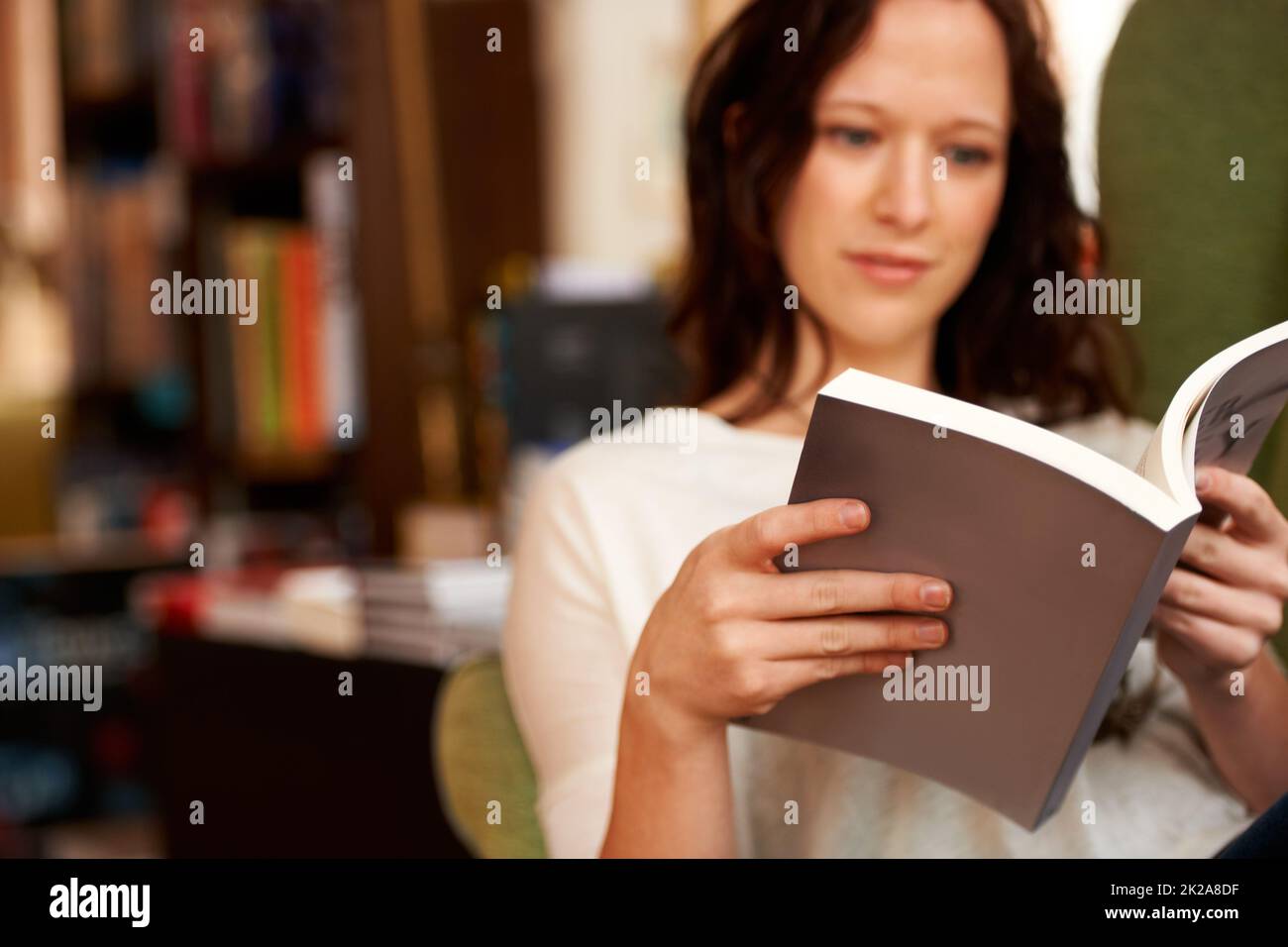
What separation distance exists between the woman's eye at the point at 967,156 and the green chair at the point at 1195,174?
0.71 ft

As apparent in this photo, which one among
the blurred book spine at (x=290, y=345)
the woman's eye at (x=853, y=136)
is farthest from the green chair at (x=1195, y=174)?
the blurred book spine at (x=290, y=345)

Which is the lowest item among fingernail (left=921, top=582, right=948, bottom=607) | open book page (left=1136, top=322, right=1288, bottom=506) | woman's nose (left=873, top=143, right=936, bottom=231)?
fingernail (left=921, top=582, right=948, bottom=607)

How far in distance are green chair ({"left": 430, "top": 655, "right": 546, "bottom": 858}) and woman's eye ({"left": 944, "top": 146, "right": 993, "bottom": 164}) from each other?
0.48m

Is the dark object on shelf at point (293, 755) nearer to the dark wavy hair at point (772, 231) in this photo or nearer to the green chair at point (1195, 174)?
the dark wavy hair at point (772, 231)

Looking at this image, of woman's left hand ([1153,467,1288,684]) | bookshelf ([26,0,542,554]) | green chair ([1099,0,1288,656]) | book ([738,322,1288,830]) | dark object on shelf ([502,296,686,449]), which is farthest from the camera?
bookshelf ([26,0,542,554])

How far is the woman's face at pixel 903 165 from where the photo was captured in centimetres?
83

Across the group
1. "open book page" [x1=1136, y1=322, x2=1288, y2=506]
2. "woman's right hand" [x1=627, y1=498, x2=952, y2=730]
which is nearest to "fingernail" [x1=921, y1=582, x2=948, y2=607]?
"woman's right hand" [x1=627, y1=498, x2=952, y2=730]

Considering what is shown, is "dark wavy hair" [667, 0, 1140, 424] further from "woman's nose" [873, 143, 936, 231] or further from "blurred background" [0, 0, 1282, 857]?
"blurred background" [0, 0, 1282, 857]

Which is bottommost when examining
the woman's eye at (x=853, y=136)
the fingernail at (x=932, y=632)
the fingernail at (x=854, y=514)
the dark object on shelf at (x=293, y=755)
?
the dark object on shelf at (x=293, y=755)

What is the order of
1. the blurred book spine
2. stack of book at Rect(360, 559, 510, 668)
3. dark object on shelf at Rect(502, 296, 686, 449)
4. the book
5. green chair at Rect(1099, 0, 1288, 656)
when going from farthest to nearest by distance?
the blurred book spine
dark object on shelf at Rect(502, 296, 686, 449)
stack of book at Rect(360, 559, 510, 668)
green chair at Rect(1099, 0, 1288, 656)
the book

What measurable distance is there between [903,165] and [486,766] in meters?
0.50

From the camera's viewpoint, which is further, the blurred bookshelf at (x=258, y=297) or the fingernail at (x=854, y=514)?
the blurred bookshelf at (x=258, y=297)

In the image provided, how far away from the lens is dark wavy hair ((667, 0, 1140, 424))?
Result: 0.88 metres

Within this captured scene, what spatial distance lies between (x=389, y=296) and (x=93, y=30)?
1.09 meters
